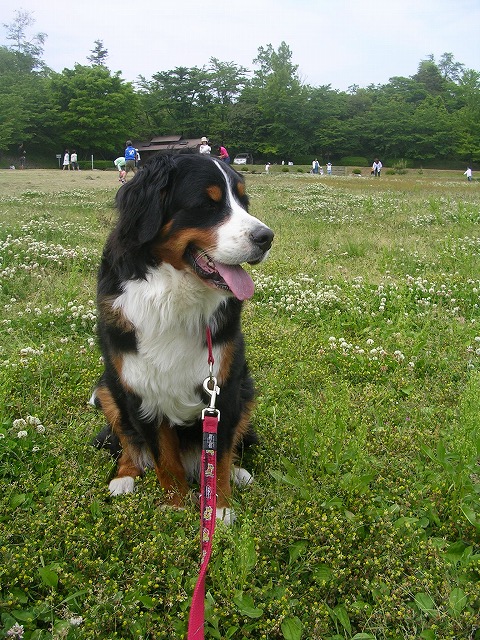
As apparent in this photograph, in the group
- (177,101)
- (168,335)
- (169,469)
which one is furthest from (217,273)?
(177,101)

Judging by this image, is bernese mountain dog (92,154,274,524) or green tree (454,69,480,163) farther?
green tree (454,69,480,163)

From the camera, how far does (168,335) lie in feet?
8.52

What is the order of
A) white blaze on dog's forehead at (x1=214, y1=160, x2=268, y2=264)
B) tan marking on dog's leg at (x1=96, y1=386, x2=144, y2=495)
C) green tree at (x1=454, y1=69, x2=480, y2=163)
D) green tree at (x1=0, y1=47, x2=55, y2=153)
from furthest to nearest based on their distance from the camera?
1. green tree at (x1=454, y1=69, x2=480, y2=163)
2. green tree at (x1=0, y1=47, x2=55, y2=153)
3. tan marking on dog's leg at (x1=96, y1=386, x2=144, y2=495)
4. white blaze on dog's forehead at (x1=214, y1=160, x2=268, y2=264)

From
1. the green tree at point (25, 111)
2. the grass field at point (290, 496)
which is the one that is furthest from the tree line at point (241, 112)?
the grass field at point (290, 496)

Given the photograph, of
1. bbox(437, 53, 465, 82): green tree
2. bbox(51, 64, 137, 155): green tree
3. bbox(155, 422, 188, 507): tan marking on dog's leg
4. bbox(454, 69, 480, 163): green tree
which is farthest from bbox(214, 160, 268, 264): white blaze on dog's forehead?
bbox(437, 53, 465, 82): green tree

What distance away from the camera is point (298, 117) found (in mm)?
74000

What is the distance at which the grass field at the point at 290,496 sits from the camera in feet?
6.61

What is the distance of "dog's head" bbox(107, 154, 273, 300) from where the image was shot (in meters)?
2.50

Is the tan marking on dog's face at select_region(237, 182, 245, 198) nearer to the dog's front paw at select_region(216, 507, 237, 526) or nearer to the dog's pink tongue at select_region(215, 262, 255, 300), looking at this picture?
the dog's pink tongue at select_region(215, 262, 255, 300)

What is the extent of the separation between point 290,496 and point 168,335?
3.36 ft

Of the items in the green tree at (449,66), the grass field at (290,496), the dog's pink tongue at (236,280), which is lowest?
the grass field at (290,496)

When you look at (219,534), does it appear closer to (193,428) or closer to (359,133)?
(193,428)

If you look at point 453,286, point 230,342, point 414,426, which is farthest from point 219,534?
point 453,286

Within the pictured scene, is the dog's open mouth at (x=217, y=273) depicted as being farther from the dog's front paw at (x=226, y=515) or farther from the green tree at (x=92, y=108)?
the green tree at (x=92, y=108)
